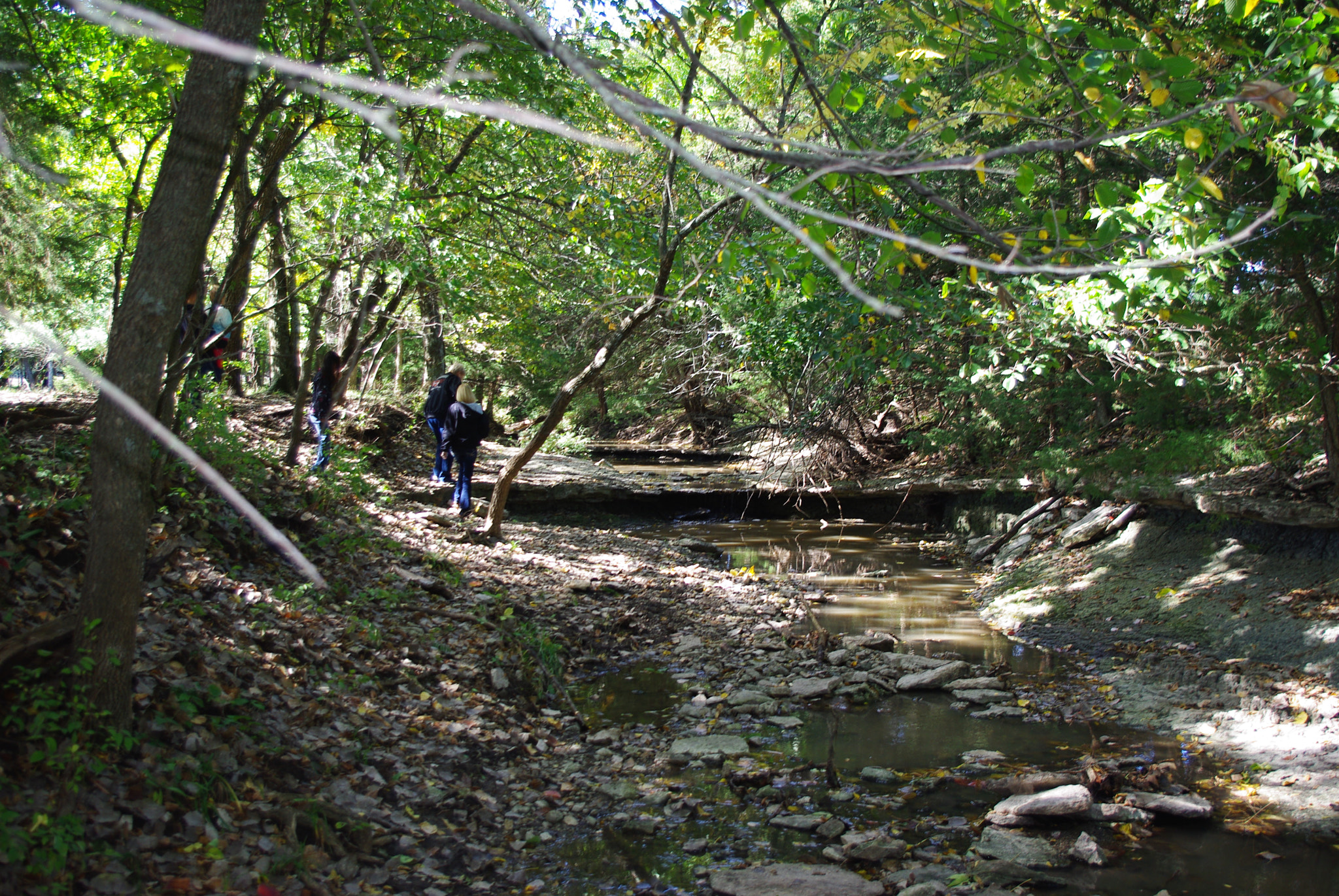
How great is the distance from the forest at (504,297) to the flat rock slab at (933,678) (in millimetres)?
505

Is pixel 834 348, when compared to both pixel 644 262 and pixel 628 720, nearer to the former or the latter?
pixel 644 262

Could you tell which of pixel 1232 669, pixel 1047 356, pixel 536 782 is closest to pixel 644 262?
pixel 1047 356

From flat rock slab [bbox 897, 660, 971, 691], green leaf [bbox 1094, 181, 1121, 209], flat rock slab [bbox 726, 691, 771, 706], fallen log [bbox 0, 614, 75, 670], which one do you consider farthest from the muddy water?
green leaf [bbox 1094, 181, 1121, 209]

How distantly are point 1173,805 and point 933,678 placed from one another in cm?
253

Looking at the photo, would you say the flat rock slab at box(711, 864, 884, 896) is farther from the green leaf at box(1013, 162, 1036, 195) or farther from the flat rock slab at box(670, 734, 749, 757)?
the green leaf at box(1013, 162, 1036, 195)

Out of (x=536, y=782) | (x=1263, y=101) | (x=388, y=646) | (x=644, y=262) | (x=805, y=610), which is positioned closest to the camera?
(x=1263, y=101)

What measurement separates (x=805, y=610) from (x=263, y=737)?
682cm

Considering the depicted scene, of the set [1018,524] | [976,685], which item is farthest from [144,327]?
[1018,524]

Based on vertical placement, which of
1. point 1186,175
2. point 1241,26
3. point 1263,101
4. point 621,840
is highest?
point 1241,26

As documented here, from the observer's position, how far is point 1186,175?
11.5ft

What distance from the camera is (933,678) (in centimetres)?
731

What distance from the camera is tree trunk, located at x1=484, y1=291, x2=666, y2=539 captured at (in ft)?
29.4

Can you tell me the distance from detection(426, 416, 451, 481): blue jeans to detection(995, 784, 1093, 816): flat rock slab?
945 centimetres

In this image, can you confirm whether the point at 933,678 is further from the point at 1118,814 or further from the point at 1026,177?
the point at 1026,177
